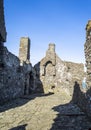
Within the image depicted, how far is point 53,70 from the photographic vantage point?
2612cm

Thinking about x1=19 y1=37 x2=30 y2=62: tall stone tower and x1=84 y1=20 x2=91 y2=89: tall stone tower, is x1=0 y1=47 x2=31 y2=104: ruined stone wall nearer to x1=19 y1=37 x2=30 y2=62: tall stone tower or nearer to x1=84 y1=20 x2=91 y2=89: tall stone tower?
x1=19 y1=37 x2=30 y2=62: tall stone tower

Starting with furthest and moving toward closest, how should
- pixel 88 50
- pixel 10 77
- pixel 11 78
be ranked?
pixel 11 78 → pixel 10 77 → pixel 88 50

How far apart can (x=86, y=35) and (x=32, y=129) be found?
193 inches

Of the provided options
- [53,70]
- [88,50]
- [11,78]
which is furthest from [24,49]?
[88,50]

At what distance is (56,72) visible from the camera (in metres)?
25.9

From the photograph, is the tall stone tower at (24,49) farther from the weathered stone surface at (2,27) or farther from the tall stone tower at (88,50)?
the tall stone tower at (88,50)

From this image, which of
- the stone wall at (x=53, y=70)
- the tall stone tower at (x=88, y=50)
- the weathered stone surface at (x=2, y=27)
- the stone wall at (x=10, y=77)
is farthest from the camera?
the stone wall at (x=53, y=70)

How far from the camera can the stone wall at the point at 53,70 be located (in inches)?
978

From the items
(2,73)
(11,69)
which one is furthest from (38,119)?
(11,69)

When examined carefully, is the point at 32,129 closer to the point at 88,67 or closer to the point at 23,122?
the point at 23,122

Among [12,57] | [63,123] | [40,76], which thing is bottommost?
[63,123]

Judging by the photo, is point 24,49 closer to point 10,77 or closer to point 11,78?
point 11,78

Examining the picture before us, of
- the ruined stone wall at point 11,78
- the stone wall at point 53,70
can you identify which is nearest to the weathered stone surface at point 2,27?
the ruined stone wall at point 11,78

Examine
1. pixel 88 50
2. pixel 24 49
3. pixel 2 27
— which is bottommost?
pixel 88 50
